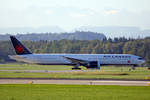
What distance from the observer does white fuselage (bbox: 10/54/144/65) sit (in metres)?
79.4

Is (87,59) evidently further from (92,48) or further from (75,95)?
(92,48)

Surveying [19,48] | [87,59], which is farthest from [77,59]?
[19,48]

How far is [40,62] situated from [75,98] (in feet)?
181

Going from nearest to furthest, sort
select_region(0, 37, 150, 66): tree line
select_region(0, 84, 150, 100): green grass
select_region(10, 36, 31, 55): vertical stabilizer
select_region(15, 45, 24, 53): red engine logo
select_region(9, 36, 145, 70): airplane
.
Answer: select_region(0, 84, 150, 100): green grass, select_region(10, 36, 31, 55): vertical stabilizer, select_region(15, 45, 24, 53): red engine logo, select_region(9, 36, 145, 70): airplane, select_region(0, 37, 150, 66): tree line

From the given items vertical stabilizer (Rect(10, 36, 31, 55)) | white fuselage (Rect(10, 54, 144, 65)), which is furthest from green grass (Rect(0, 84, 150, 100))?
vertical stabilizer (Rect(10, 36, 31, 55))

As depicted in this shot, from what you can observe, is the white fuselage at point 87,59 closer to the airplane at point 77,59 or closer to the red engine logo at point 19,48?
the airplane at point 77,59

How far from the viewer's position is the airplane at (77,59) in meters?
79.4

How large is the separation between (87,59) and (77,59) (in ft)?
7.67

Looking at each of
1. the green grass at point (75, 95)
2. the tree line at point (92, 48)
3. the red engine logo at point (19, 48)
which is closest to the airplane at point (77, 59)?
the red engine logo at point (19, 48)

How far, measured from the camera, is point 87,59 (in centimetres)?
8131

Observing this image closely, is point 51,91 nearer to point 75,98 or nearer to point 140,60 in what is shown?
point 75,98

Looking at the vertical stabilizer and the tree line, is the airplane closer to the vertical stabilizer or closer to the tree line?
the vertical stabilizer

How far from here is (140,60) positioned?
80000 millimetres

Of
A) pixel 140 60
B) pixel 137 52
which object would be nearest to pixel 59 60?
pixel 140 60
